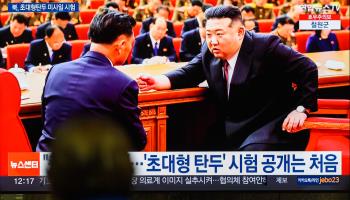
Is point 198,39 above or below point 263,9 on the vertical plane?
below

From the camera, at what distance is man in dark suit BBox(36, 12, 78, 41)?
104 inches

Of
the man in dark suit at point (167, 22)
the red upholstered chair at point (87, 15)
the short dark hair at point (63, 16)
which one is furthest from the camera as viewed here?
the man in dark suit at point (167, 22)

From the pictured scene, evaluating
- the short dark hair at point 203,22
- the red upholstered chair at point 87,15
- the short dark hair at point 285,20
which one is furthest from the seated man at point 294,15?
the red upholstered chair at point 87,15

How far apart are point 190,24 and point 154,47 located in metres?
0.21

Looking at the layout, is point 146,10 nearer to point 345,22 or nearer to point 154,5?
point 154,5

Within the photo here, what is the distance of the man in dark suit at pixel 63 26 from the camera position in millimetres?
2641

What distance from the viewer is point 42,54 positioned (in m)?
2.78

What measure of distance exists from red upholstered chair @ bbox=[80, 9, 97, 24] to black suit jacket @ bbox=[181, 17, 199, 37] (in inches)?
Answer: 20.7

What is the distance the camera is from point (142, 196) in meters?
2.59

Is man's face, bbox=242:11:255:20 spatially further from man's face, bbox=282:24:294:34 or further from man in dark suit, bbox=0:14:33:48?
man in dark suit, bbox=0:14:33:48

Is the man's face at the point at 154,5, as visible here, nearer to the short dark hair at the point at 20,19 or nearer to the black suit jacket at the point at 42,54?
the black suit jacket at the point at 42,54

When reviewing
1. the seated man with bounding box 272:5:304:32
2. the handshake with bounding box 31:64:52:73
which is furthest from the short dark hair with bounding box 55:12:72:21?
the seated man with bounding box 272:5:304:32

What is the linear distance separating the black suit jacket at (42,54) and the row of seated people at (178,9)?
14cm

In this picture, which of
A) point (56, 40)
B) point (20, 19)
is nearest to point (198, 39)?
point (56, 40)
